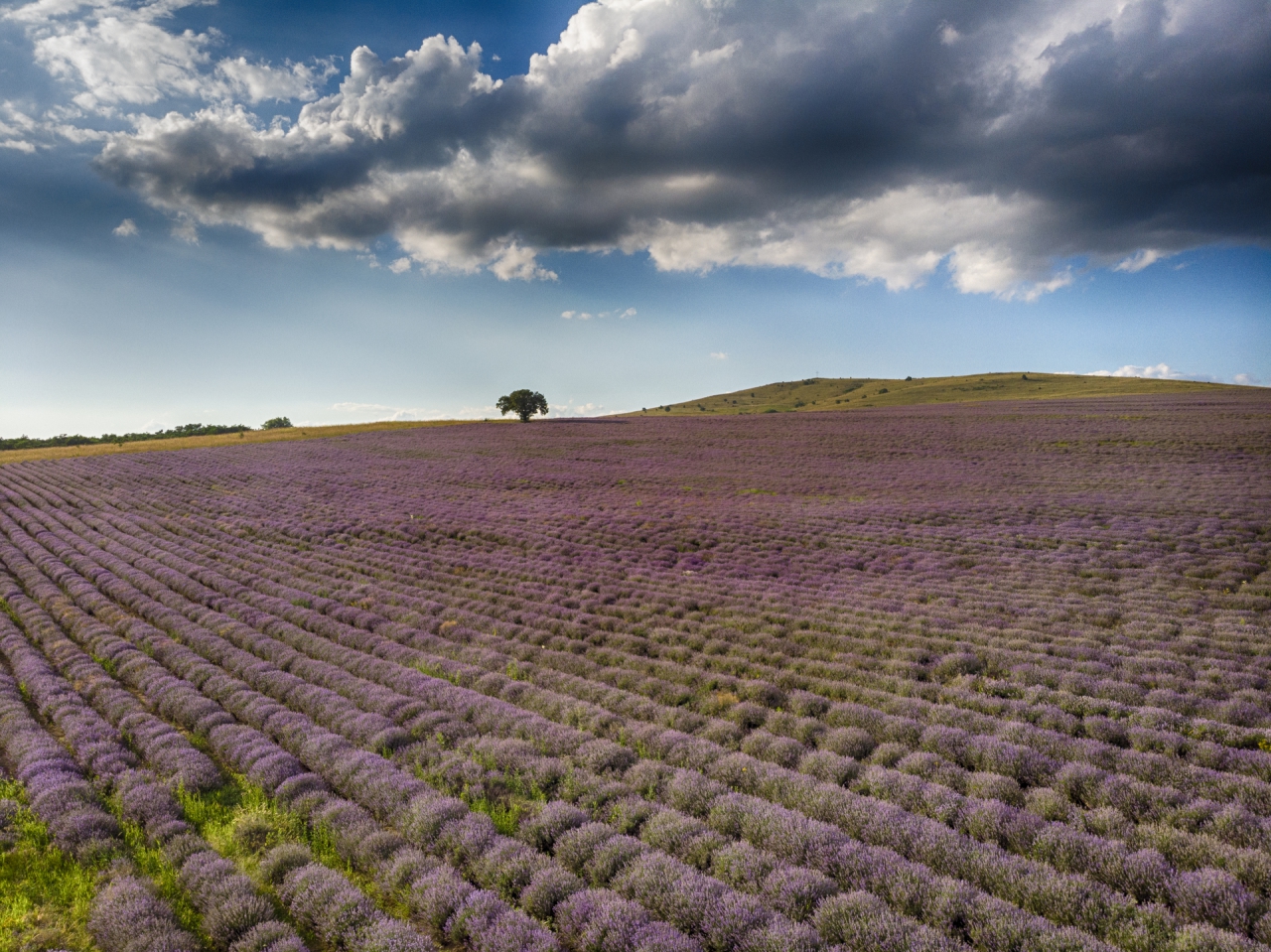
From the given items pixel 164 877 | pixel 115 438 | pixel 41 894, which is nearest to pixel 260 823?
pixel 164 877

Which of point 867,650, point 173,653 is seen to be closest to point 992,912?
point 867,650

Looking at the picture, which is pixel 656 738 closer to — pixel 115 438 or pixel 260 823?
pixel 260 823

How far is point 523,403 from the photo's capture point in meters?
91.0

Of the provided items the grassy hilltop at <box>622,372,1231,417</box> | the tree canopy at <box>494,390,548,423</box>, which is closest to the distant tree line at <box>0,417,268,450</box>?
the tree canopy at <box>494,390,548,423</box>

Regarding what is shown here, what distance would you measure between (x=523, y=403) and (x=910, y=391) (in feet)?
309

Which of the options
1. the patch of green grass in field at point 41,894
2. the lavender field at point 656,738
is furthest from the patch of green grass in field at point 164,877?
the patch of green grass in field at point 41,894

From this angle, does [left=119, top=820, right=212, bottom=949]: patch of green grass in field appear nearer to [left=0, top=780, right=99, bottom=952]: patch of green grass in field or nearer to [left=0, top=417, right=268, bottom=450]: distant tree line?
[left=0, top=780, right=99, bottom=952]: patch of green grass in field

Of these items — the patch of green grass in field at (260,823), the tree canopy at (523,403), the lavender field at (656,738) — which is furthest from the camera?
the tree canopy at (523,403)

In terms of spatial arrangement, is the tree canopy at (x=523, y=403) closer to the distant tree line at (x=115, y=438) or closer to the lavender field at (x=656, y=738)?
the distant tree line at (x=115, y=438)

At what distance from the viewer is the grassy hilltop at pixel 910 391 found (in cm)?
10338

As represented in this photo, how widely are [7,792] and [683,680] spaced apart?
10.6 metres

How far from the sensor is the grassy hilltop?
103m

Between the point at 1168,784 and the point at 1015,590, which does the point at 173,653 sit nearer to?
the point at 1168,784

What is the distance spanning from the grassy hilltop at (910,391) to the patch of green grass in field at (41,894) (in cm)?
10340
